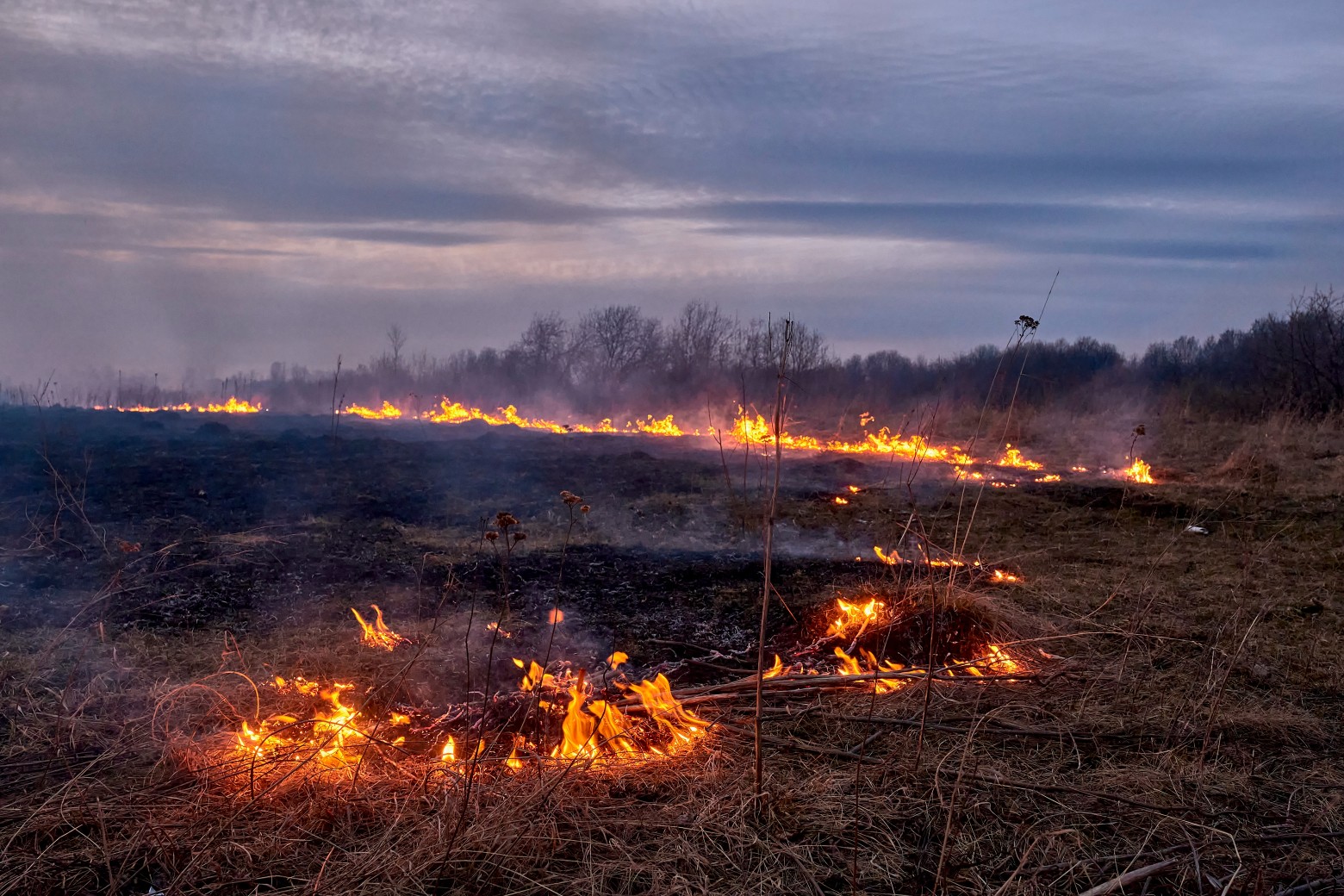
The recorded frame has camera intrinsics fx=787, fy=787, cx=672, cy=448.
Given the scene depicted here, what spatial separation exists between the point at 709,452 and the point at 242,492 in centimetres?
948

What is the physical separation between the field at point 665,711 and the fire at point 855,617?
0.28 feet

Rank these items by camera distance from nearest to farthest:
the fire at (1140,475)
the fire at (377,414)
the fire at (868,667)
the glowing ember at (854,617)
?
1. the fire at (868,667)
2. the glowing ember at (854,617)
3. the fire at (1140,475)
4. the fire at (377,414)

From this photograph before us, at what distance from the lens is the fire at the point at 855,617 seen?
512cm

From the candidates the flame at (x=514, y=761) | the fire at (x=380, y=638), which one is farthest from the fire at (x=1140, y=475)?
the flame at (x=514, y=761)

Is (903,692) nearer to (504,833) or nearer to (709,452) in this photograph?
(504,833)

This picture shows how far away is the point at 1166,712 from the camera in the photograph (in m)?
4.11

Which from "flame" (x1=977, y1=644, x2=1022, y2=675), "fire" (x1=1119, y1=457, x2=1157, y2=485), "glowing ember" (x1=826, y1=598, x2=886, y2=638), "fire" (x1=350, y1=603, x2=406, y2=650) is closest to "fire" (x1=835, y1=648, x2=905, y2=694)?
"glowing ember" (x1=826, y1=598, x2=886, y2=638)

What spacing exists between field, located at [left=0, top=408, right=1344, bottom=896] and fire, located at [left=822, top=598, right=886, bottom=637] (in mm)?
84

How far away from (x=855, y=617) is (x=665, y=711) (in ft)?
6.49

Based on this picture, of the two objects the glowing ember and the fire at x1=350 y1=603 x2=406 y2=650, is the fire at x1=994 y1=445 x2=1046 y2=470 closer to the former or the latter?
the glowing ember

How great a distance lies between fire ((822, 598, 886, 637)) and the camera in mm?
5125

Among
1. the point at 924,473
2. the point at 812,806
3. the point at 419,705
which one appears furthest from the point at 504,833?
the point at 924,473

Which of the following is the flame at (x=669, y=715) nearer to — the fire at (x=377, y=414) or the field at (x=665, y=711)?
the field at (x=665, y=711)

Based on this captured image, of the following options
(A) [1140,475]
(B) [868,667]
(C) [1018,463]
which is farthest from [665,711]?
(C) [1018,463]
